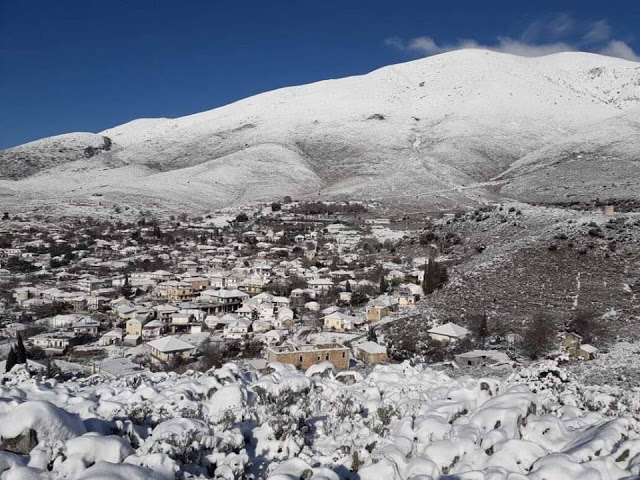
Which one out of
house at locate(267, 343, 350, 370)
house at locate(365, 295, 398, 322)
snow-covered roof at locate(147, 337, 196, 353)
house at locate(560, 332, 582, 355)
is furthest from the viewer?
house at locate(365, 295, 398, 322)

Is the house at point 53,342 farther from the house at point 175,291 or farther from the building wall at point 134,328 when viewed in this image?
the house at point 175,291

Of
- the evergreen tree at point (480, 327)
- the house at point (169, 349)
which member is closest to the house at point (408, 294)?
the evergreen tree at point (480, 327)

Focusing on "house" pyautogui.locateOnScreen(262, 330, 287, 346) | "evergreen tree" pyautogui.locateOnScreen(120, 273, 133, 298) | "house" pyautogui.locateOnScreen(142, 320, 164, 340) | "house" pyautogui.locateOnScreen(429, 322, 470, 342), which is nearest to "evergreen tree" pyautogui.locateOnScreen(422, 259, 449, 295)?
"house" pyautogui.locateOnScreen(429, 322, 470, 342)

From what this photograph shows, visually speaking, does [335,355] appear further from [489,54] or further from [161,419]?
[489,54]

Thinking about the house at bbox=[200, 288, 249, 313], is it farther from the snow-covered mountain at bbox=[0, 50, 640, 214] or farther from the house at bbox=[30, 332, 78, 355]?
the snow-covered mountain at bbox=[0, 50, 640, 214]

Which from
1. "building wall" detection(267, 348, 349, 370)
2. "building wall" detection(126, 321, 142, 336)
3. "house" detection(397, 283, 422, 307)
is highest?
"building wall" detection(267, 348, 349, 370)

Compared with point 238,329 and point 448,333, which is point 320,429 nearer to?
point 448,333
